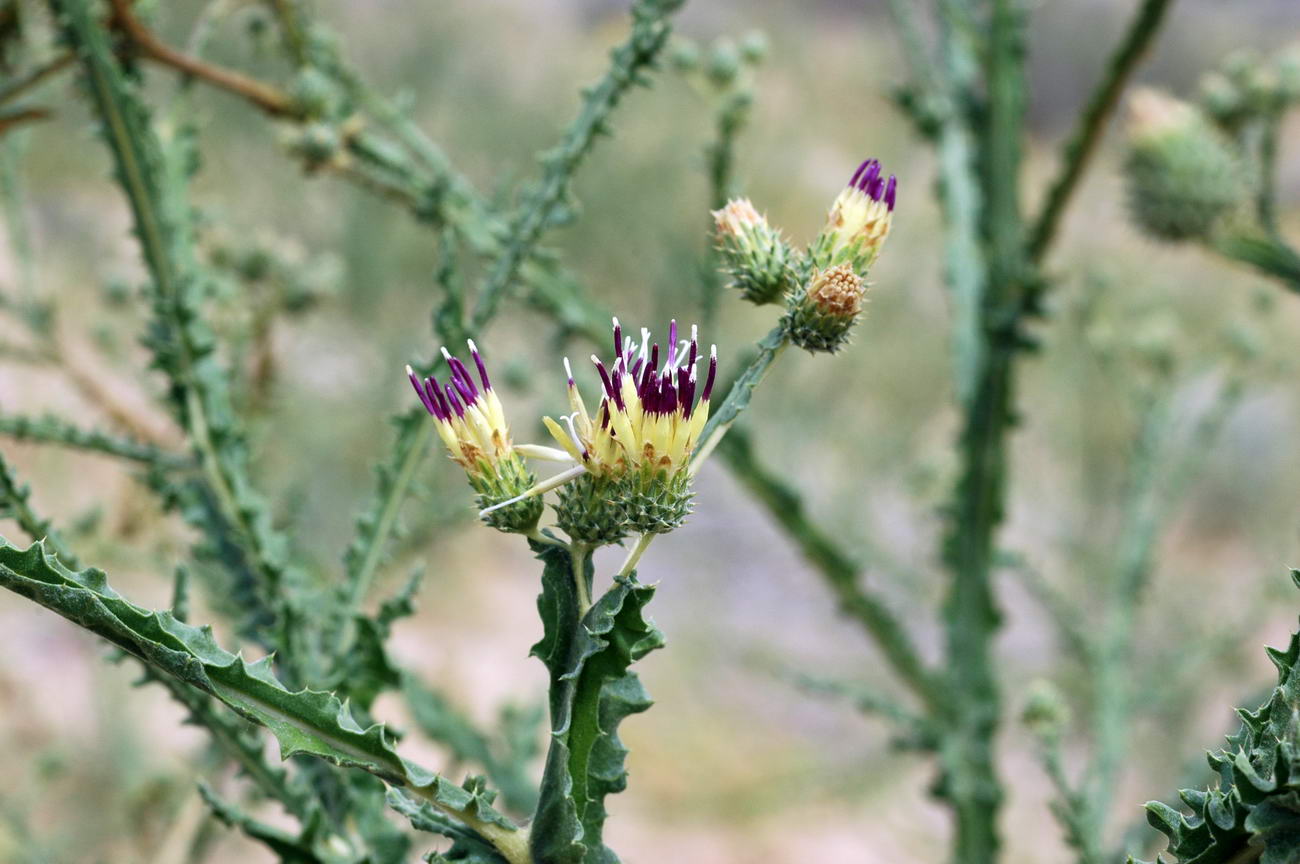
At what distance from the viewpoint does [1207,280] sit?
15922mm

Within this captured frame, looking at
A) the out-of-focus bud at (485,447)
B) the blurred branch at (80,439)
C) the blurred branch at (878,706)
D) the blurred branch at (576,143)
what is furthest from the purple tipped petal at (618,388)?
the blurred branch at (878,706)

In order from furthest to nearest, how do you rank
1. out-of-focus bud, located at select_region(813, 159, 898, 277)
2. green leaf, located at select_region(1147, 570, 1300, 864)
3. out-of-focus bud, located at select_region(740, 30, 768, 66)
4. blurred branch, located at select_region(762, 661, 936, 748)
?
out-of-focus bud, located at select_region(740, 30, 768, 66) → blurred branch, located at select_region(762, 661, 936, 748) → out-of-focus bud, located at select_region(813, 159, 898, 277) → green leaf, located at select_region(1147, 570, 1300, 864)

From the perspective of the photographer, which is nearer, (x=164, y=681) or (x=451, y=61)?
(x=164, y=681)

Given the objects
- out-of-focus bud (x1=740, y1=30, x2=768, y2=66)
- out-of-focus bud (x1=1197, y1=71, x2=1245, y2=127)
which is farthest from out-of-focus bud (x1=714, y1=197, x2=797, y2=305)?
out-of-focus bud (x1=1197, y1=71, x2=1245, y2=127)

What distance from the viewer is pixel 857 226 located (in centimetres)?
105

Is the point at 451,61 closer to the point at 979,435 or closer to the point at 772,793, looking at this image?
the point at 772,793

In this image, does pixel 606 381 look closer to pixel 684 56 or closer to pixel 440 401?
pixel 440 401

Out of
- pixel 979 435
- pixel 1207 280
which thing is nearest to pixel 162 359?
pixel 979 435

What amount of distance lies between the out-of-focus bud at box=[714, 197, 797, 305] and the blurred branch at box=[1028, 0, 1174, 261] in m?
1.06

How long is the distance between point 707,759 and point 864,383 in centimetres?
551

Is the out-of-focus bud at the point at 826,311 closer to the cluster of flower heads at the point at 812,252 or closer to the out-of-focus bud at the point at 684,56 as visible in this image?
the cluster of flower heads at the point at 812,252

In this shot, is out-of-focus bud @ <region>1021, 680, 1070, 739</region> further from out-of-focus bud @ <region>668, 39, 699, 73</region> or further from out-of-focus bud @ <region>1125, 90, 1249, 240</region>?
out-of-focus bud @ <region>668, 39, 699, 73</region>

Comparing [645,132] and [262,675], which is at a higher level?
[645,132]

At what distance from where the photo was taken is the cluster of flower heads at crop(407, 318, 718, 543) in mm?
865
